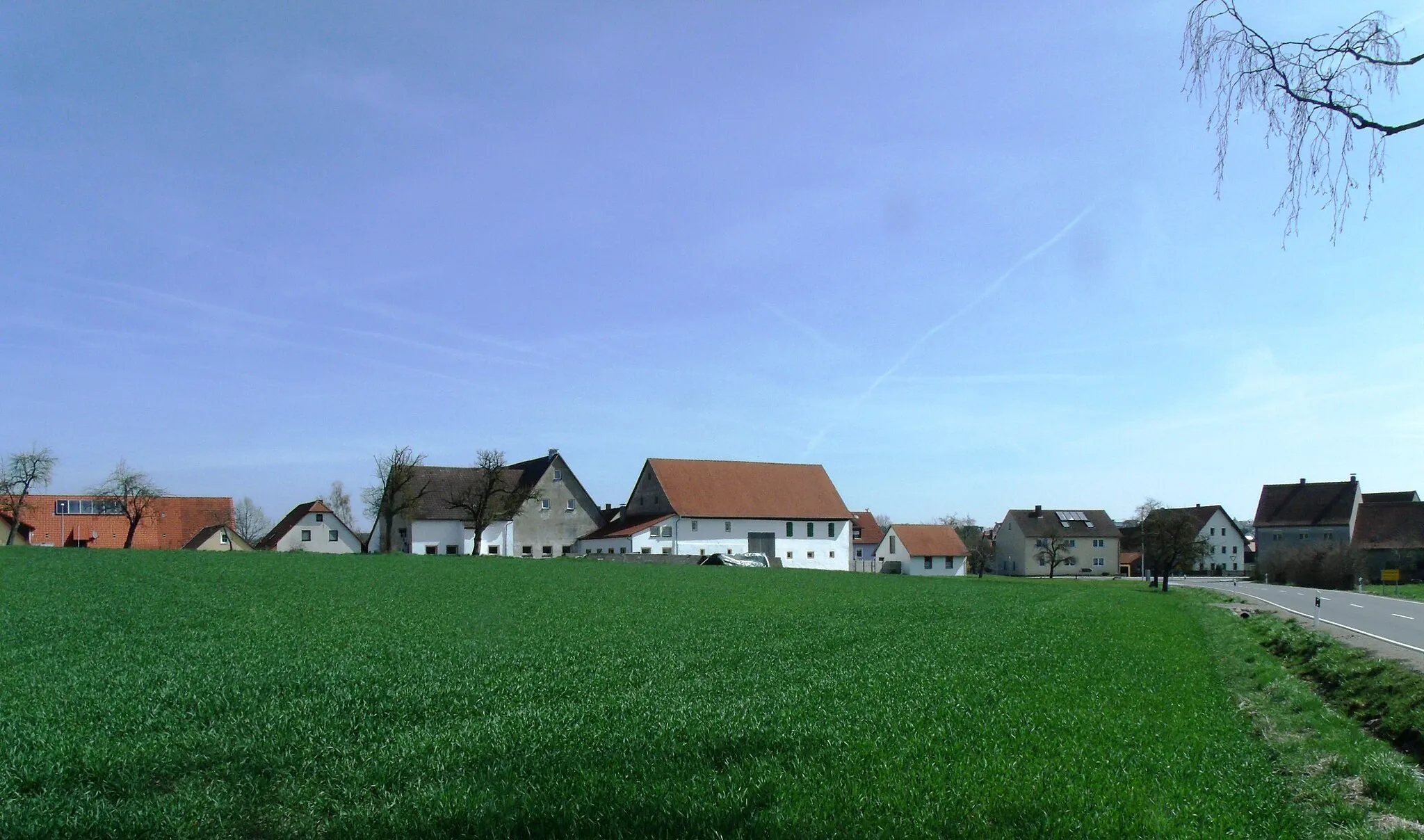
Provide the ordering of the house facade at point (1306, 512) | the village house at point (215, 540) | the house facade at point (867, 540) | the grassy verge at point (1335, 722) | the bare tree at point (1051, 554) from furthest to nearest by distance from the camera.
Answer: the house facade at point (867, 540)
the bare tree at point (1051, 554)
the house facade at point (1306, 512)
the village house at point (215, 540)
the grassy verge at point (1335, 722)

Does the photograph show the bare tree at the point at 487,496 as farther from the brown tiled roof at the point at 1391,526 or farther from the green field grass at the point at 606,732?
the brown tiled roof at the point at 1391,526

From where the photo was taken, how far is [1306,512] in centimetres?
10725

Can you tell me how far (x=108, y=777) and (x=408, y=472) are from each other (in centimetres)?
7223

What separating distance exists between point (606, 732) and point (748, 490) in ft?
254

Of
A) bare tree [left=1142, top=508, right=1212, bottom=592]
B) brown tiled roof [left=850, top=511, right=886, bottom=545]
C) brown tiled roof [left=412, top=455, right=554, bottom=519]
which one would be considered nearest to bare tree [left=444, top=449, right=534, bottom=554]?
brown tiled roof [left=412, top=455, right=554, bottom=519]

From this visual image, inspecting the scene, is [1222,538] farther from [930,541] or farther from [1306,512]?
[930,541]

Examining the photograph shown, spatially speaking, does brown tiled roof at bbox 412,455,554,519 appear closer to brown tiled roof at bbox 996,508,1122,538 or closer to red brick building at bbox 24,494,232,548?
red brick building at bbox 24,494,232,548

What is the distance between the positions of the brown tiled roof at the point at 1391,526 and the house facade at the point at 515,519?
6850cm

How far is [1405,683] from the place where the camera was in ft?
49.7

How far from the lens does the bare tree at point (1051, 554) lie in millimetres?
113625

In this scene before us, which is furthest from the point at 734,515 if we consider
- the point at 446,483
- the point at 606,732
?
the point at 606,732

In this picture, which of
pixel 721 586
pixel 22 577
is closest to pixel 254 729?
pixel 22 577

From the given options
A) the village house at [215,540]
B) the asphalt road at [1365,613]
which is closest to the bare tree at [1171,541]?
the asphalt road at [1365,613]

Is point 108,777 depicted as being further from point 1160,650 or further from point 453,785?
point 1160,650
